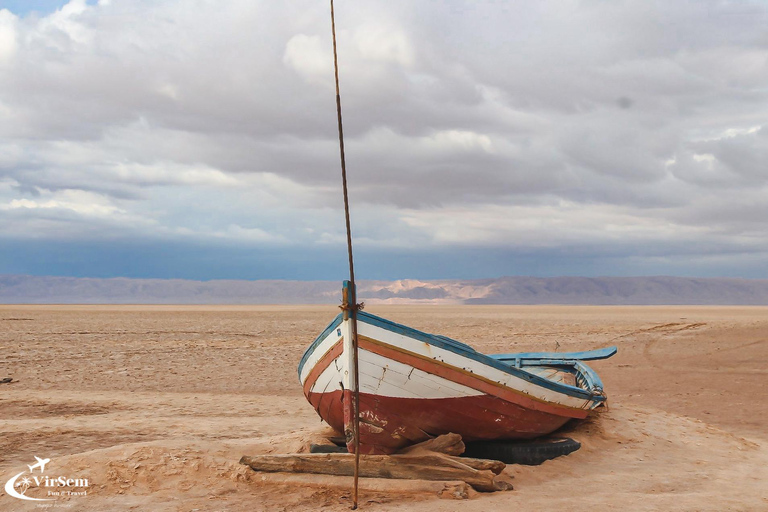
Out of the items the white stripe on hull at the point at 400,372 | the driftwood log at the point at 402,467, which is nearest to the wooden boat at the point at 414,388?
the white stripe on hull at the point at 400,372

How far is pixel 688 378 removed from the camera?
15.7 metres

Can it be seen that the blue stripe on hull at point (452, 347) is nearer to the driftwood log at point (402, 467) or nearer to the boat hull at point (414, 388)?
the boat hull at point (414, 388)

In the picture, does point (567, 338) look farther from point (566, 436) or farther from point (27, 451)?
point (27, 451)

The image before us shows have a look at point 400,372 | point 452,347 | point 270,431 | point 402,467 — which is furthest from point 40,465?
point 452,347

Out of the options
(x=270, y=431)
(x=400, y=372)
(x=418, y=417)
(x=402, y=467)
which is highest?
(x=400, y=372)

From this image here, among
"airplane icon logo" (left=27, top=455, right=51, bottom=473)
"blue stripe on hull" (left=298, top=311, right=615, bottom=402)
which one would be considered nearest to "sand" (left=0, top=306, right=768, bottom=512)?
"airplane icon logo" (left=27, top=455, right=51, bottom=473)

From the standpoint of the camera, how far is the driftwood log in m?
6.07

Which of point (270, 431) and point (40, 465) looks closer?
point (40, 465)

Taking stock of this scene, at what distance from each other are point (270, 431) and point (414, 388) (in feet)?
14.4

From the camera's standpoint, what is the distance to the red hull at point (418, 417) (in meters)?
6.21

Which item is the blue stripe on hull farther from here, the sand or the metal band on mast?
the sand

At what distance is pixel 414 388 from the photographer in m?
6.13

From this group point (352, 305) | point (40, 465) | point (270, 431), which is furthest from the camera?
point (270, 431)

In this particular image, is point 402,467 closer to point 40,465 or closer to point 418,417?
point 418,417
